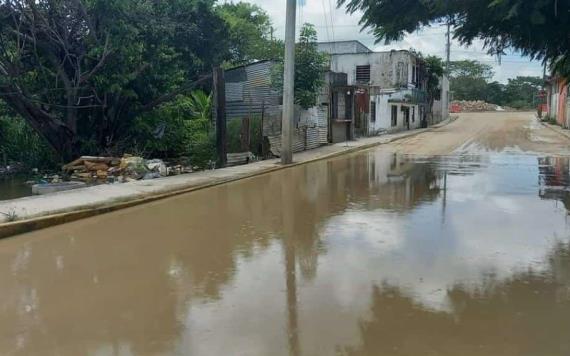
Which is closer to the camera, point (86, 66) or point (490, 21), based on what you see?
point (490, 21)

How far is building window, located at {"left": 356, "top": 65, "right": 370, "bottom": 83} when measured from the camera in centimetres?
4356

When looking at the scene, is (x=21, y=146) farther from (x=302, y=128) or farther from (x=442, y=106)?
(x=442, y=106)

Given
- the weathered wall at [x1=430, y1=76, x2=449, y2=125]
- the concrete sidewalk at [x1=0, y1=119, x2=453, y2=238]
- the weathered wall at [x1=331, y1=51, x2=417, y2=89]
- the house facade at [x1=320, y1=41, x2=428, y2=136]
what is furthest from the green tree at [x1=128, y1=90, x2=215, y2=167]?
the weathered wall at [x1=430, y1=76, x2=449, y2=125]

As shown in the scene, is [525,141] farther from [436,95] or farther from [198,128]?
[436,95]

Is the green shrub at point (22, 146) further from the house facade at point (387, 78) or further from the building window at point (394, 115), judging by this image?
the building window at point (394, 115)

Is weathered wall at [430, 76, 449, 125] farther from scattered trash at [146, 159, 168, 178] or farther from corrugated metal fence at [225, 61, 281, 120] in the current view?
scattered trash at [146, 159, 168, 178]

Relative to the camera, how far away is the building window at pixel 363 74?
43.6 meters

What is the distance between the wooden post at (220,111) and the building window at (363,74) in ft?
89.9

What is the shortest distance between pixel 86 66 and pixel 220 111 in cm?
433

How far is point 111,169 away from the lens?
16.0 meters

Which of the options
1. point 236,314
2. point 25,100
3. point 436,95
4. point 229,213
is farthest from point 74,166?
point 436,95

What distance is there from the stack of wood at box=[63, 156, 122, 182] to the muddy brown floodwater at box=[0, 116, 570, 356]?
4.84m

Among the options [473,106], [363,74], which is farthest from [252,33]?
[473,106]

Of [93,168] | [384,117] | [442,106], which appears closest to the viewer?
[93,168]
